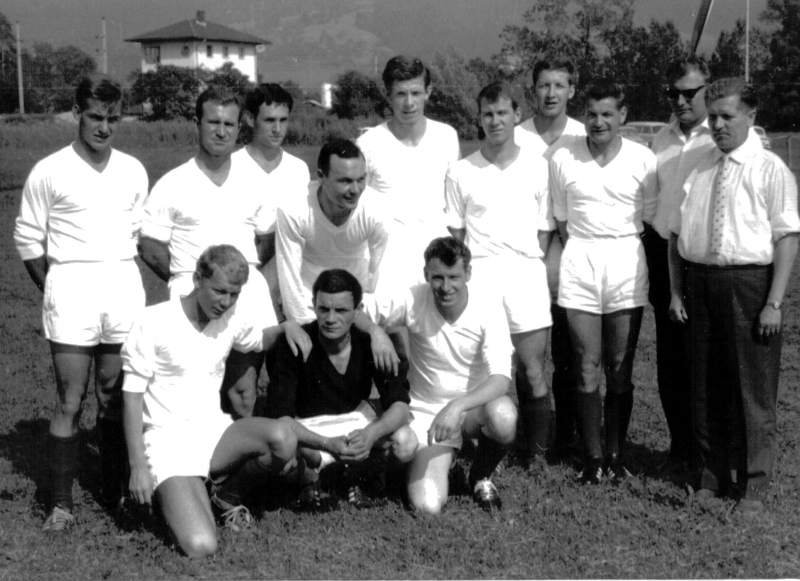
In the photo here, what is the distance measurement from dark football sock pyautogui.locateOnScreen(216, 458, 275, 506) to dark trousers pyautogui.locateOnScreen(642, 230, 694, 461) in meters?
2.37

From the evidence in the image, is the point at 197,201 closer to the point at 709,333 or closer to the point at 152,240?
the point at 152,240

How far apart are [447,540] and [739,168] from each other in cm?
237

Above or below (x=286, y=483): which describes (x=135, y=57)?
above

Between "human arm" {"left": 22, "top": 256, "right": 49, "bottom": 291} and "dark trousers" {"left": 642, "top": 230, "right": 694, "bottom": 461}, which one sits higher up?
"human arm" {"left": 22, "top": 256, "right": 49, "bottom": 291}

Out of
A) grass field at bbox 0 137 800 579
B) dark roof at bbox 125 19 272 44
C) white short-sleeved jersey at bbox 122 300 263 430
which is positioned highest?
dark roof at bbox 125 19 272 44

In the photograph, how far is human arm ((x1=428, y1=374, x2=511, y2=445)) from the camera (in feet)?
15.9

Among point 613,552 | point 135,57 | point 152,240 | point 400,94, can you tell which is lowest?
point 613,552

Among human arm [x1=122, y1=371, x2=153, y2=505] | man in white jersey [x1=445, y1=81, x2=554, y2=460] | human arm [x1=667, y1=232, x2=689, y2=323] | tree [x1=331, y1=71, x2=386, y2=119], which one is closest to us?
human arm [x1=122, y1=371, x2=153, y2=505]

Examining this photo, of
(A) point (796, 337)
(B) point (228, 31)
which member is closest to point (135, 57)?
(B) point (228, 31)

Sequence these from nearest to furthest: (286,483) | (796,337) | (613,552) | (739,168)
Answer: (613,552), (739,168), (286,483), (796,337)

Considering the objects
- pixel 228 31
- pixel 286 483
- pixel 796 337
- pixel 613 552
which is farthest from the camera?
pixel 228 31

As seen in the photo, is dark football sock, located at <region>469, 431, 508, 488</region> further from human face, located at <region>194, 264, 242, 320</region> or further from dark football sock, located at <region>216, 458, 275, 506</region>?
human face, located at <region>194, 264, 242, 320</region>

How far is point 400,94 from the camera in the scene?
5570 mm

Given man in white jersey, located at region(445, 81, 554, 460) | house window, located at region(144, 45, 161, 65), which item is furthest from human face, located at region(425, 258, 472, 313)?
house window, located at region(144, 45, 161, 65)
